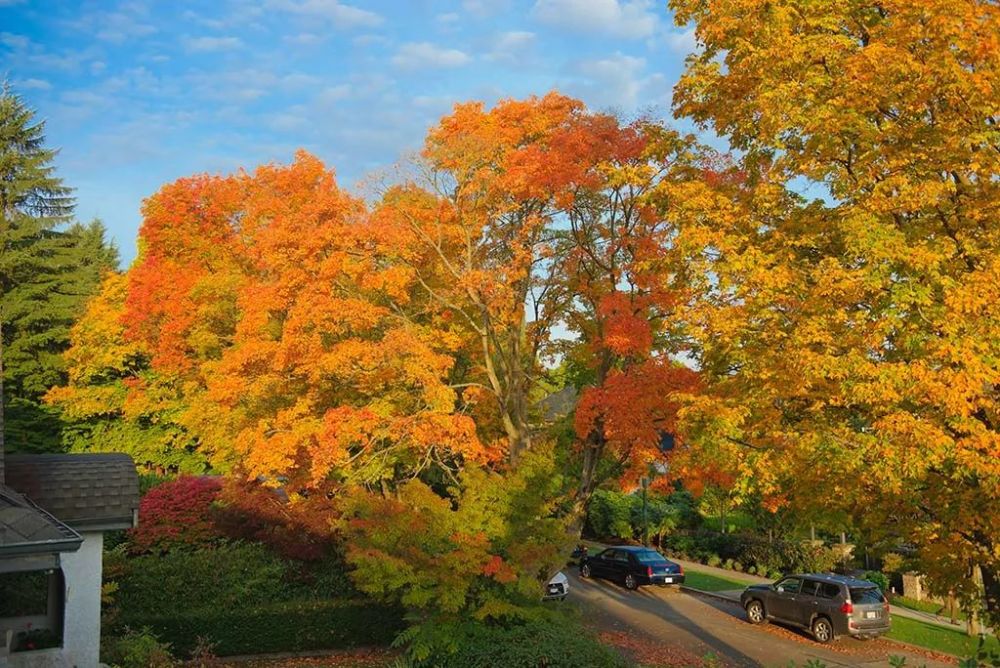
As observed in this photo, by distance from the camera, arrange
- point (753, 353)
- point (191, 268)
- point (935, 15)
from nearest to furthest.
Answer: point (935, 15)
point (753, 353)
point (191, 268)

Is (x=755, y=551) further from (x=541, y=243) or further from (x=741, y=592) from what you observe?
(x=541, y=243)

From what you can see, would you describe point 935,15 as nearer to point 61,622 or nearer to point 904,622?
point 61,622

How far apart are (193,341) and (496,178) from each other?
17.6 metres

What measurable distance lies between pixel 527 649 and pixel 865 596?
456 inches

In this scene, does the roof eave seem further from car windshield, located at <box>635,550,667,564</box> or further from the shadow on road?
car windshield, located at <box>635,550,667,564</box>

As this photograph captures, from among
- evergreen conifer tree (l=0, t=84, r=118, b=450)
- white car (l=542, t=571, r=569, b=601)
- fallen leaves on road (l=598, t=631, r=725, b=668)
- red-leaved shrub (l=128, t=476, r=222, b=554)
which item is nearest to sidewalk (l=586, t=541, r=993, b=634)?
white car (l=542, t=571, r=569, b=601)

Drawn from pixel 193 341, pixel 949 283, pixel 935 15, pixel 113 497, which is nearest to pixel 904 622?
pixel 949 283

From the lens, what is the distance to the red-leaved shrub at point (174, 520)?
698 inches

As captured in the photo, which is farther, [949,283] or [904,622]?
[904,622]

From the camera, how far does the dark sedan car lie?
85.7ft

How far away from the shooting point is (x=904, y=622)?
21.7m

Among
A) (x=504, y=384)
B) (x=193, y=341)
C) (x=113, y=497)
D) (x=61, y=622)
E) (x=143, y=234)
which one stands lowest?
(x=61, y=622)

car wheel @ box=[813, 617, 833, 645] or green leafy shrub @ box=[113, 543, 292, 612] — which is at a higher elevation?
green leafy shrub @ box=[113, 543, 292, 612]

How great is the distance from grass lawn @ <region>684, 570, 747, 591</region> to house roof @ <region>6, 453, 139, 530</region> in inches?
791
